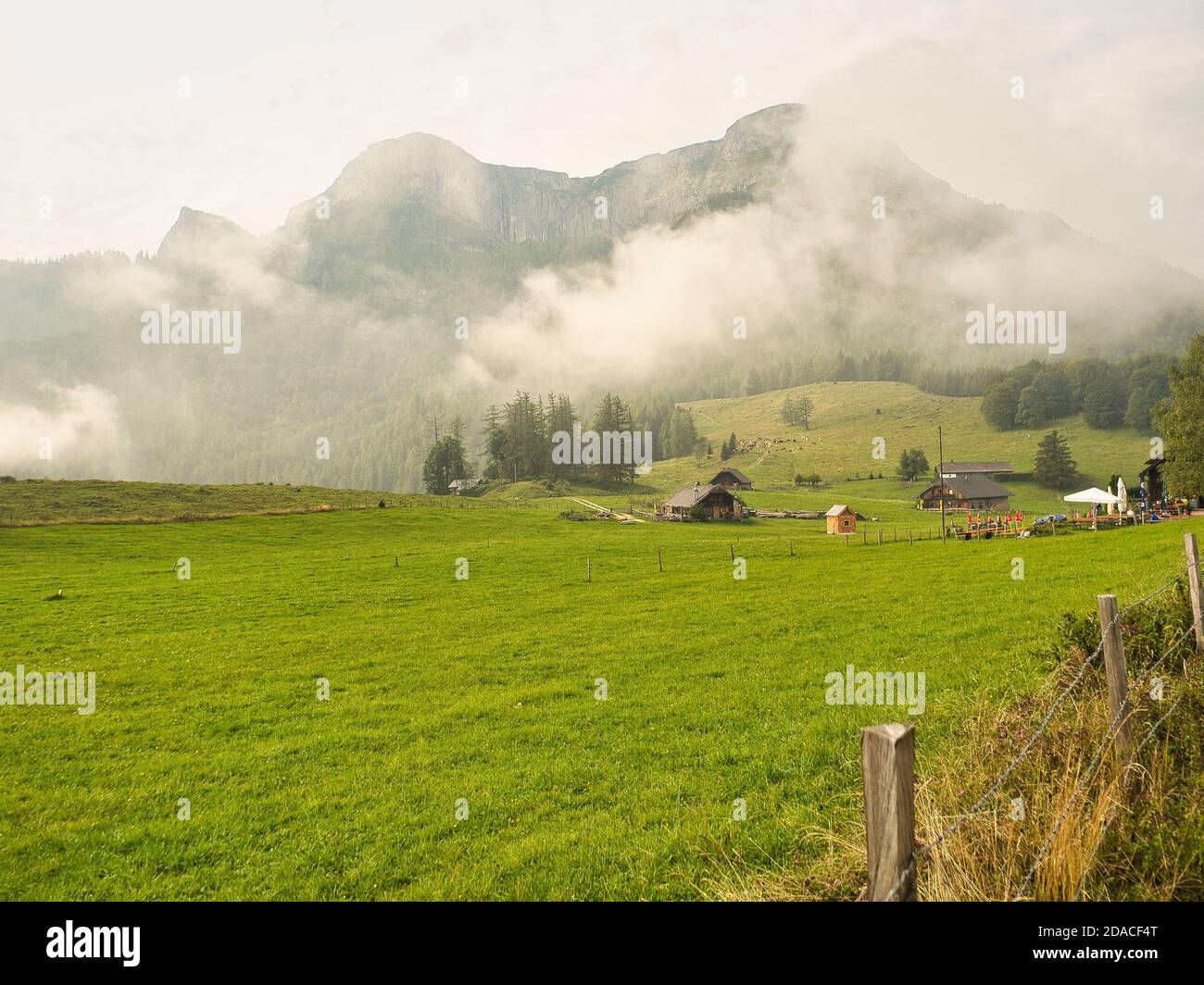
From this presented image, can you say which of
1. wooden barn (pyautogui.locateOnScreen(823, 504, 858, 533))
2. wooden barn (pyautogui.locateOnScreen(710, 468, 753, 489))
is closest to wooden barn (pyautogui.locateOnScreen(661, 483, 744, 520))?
wooden barn (pyautogui.locateOnScreen(823, 504, 858, 533))

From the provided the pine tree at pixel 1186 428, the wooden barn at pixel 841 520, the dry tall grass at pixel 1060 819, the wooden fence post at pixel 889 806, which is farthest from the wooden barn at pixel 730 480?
the wooden fence post at pixel 889 806

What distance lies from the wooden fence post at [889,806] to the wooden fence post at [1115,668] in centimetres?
499

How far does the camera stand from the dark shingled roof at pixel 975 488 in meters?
126

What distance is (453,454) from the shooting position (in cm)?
17400

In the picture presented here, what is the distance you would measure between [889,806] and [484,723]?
43.0 feet

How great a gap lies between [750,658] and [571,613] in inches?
478

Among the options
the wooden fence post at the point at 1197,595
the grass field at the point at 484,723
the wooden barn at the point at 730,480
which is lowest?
the grass field at the point at 484,723

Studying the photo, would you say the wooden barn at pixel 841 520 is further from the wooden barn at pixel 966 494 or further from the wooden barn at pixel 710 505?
the wooden barn at pixel 966 494

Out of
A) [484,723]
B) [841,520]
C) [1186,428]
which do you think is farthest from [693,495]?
[484,723]

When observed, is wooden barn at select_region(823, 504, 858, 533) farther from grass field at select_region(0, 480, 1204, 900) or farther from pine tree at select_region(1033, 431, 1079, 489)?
pine tree at select_region(1033, 431, 1079, 489)

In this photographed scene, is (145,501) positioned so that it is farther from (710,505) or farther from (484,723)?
(484,723)

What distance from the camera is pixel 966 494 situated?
413 ft
